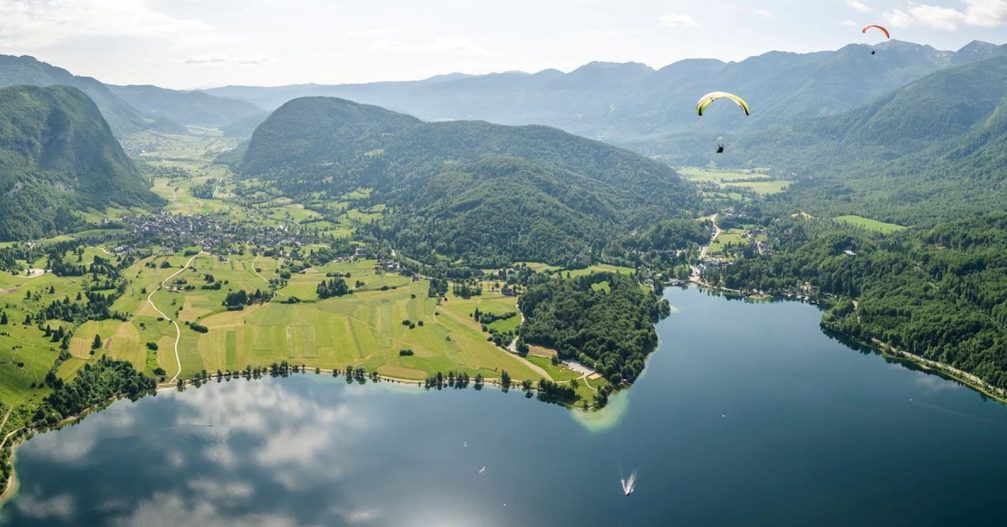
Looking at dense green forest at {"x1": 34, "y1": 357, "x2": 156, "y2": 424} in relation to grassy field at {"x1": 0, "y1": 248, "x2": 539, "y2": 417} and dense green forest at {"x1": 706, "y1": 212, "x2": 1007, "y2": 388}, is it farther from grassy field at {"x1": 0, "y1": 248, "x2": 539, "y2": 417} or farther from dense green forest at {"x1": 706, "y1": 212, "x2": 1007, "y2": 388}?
dense green forest at {"x1": 706, "y1": 212, "x2": 1007, "y2": 388}

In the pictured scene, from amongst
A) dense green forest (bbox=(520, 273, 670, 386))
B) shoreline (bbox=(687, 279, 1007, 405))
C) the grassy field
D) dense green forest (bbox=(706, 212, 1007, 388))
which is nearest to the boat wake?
dense green forest (bbox=(520, 273, 670, 386))

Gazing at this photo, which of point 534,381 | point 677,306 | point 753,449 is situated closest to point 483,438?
point 534,381

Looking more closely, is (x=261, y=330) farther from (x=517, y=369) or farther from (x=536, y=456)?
(x=536, y=456)

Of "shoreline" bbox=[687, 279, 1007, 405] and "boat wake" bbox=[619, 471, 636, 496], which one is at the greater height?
"shoreline" bbox=[687, 279, 1007, 405]

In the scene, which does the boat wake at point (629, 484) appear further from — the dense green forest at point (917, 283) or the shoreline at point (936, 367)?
the dense green forest at point (917, 283)

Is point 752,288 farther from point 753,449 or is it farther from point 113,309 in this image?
point 113,309

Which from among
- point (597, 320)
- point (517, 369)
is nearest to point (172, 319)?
point (517, 369)
